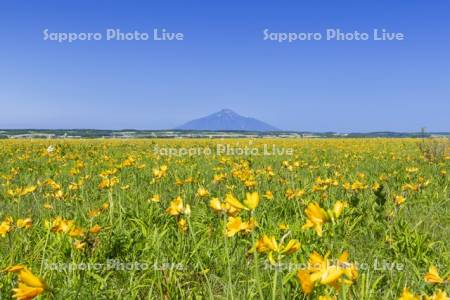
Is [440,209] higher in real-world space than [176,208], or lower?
lower

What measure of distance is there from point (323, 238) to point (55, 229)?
1.90 metres

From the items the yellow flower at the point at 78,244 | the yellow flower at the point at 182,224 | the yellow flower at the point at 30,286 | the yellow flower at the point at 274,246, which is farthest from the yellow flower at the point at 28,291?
the yellow flower at the point at 182,224

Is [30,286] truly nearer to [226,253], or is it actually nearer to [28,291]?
[28,291]

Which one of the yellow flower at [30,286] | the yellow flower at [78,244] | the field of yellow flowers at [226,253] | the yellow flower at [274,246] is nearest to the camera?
the yellow flower at [30,286]

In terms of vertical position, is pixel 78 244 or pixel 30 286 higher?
pixel 30 286

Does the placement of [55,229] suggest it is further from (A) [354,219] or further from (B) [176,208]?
(A) [354,219]

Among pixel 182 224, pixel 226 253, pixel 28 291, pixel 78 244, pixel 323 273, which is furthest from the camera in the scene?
pixel 182 224

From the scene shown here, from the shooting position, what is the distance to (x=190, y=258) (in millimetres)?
2914

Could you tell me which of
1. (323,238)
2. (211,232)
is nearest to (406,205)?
(323,238)

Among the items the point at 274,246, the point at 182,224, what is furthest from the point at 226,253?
the point at 182,224

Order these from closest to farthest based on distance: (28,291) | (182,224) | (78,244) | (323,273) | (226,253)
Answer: (323,273)
(28,291)
(226,253)
(78,244)
(182,224)

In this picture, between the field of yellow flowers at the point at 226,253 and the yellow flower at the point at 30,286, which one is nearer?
the yellow flower at the point at 30,286

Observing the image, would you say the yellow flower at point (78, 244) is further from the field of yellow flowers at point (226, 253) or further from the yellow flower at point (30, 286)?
the yellow flower at point (30, 286)

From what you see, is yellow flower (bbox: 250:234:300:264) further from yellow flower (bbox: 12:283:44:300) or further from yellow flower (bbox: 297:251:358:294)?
yellow flower (bbox: 12:283:44:300)
